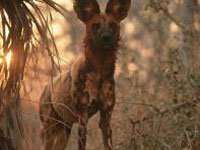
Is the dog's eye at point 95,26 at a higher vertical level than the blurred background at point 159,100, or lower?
higher

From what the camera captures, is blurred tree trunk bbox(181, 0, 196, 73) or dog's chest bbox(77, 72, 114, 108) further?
blurred tree trunk bbox(181, 0, 196, 73)

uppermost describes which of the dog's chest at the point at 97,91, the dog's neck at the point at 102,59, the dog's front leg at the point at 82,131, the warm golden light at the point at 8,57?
the warm golden light at the point at 8,57

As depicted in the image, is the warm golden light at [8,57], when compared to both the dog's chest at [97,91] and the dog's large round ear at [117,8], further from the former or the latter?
the dog's large round ear at [117,8]

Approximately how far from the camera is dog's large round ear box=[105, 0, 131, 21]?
5734 mm

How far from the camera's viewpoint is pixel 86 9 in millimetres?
5699

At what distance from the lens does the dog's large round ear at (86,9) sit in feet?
18.7

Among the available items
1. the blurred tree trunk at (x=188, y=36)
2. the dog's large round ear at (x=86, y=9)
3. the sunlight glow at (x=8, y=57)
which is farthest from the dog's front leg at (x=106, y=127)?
the blurred tree trunk at (x=188, y=36)

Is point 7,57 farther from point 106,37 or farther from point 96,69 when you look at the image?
point 96,69

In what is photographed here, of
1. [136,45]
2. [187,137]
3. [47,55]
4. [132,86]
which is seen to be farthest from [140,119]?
[136,45]

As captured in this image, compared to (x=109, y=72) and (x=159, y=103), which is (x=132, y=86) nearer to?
(x=159, y=103)

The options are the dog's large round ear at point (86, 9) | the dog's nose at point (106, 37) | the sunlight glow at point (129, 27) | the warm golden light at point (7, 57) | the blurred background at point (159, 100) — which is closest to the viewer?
the warm golden light at point (7, 57)

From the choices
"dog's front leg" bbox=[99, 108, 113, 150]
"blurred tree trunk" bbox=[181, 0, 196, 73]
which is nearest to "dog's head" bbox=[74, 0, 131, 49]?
"dog's front leg" bbox=[99, 108, 113, 150]

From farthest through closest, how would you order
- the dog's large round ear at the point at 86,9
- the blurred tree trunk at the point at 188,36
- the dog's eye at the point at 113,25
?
the blurred tree trunk at the point at 188,36 → the dog's large round ear at the point at 86,9 → the dog's eye at the point at 113,25

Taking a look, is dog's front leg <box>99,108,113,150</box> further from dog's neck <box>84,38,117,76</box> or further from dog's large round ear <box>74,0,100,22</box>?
dog's large round ear <box>74,0,100,22</box>
